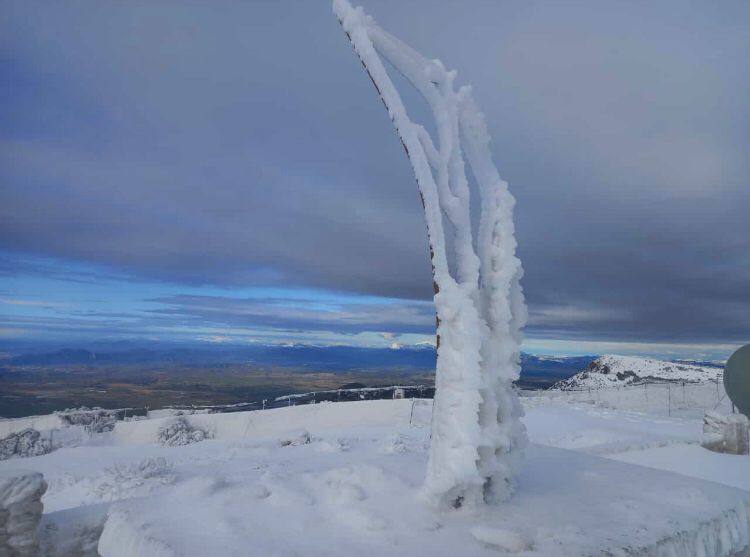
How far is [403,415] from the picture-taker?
61.0ft

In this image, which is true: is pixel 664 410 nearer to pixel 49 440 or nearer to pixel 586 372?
pixel 586 372

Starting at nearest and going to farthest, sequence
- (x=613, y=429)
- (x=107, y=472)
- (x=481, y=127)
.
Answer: (x=481, y=127) → (x=107, y=472) → (x=613, y=429)

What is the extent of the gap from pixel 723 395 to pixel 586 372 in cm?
1606

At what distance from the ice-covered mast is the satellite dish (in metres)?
15.3

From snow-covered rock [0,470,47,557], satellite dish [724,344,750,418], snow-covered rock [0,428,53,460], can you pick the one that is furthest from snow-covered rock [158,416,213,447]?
satellite dish [724,344,750,418]

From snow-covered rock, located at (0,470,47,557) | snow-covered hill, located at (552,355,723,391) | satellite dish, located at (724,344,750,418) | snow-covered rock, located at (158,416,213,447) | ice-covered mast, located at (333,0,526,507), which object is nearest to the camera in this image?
snow-covered rock, located at (0,470,47,557)

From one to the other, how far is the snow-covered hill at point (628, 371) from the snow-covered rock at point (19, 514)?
3317cm

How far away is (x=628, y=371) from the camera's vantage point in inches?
1447

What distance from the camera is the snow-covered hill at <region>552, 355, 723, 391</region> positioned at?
34.7 meters

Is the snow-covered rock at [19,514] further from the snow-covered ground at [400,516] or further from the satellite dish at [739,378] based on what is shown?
the satellite dish at [739,378]

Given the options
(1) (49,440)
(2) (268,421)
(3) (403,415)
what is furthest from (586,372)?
(1) (49,440)

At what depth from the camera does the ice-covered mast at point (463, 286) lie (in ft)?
16.0

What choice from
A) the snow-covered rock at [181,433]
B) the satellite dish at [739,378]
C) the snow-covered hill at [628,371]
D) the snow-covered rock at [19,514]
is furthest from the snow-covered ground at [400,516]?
the snow-covered hill at [628,371]

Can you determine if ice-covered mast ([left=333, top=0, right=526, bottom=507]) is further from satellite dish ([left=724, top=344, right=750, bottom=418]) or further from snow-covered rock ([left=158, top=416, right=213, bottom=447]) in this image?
satellite dish ([left=724, top=344, right=750, bottom=418])
